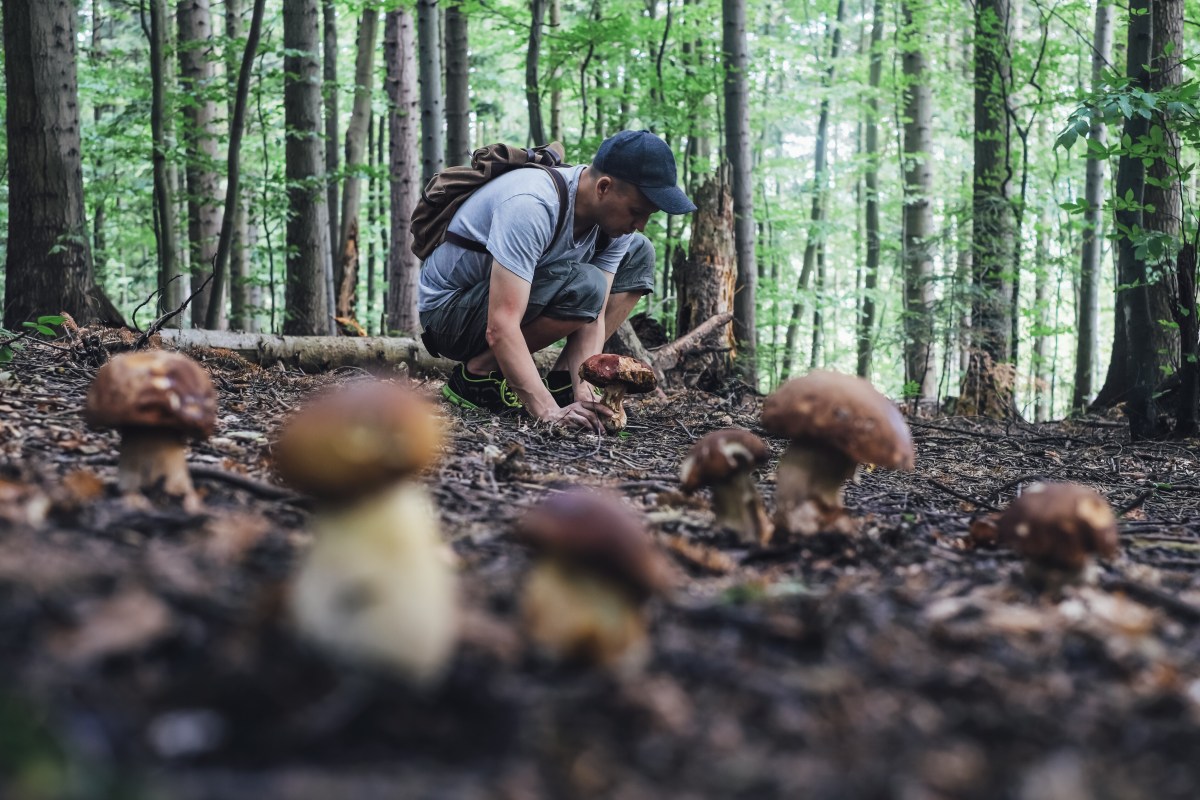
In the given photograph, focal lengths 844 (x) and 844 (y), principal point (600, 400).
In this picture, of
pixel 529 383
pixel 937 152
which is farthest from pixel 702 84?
pixel 937 152

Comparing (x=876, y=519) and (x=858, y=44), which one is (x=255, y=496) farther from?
(x=858, y=44)

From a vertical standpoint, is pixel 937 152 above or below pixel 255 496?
above

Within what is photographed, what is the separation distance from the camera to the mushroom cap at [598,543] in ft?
5.28

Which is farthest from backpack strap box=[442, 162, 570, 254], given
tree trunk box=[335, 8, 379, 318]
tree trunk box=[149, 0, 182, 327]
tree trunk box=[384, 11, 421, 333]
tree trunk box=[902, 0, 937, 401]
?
tree trunk box=[335, 8, 379, 318]

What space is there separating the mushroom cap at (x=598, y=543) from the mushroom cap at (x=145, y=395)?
1.39 m

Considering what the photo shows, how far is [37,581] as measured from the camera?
155 cm

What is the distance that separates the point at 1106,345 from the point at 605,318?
1353 inches

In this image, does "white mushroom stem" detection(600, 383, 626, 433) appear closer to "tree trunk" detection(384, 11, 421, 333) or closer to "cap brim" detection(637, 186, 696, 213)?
"cap brim" detection(637, 186, 696, 213)

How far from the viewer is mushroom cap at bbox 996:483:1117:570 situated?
2359mm

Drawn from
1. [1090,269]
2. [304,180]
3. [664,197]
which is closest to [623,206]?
[664,197]

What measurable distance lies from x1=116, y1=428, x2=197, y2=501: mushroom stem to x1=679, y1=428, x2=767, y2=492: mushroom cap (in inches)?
64.5

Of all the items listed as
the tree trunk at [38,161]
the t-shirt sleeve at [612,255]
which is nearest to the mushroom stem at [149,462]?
the t-shirt sleeve at [612,255]

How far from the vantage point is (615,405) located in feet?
19.4

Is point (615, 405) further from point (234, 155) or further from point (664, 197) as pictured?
point (234, 155)
